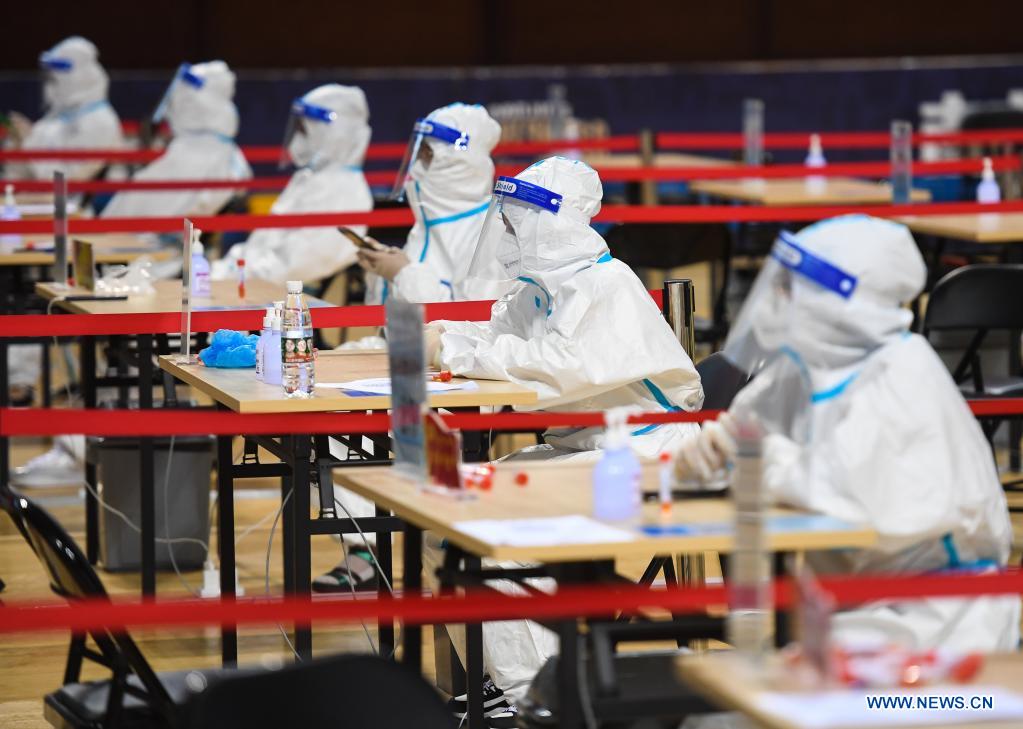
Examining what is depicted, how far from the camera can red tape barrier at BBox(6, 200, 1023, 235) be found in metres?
6.08

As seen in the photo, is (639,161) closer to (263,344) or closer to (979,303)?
(979,303)

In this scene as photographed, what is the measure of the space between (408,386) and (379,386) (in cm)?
74

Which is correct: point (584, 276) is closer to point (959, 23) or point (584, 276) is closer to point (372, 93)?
point (372, 93)

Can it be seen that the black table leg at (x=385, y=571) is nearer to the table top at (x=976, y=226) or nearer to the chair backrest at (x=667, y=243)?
the chair backrest at (x=667, y=243)

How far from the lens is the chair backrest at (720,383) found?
3934mm

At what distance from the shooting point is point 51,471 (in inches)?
268

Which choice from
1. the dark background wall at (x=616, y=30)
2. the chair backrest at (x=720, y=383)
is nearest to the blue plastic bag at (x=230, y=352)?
the chair backrest at (x=720, y=383)

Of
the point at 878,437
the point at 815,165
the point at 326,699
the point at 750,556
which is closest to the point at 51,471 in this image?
the point at 815,165

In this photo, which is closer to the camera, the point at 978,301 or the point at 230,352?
the point at 230,352

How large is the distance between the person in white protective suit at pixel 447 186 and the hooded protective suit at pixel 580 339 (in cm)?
135

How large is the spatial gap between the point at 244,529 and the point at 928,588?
377 centimetres

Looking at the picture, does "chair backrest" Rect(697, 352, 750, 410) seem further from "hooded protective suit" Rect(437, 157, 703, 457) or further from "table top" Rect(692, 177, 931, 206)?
"table top" Rect(692, 177, 931, 206)

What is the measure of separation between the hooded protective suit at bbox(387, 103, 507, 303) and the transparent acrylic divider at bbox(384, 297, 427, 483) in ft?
7.56

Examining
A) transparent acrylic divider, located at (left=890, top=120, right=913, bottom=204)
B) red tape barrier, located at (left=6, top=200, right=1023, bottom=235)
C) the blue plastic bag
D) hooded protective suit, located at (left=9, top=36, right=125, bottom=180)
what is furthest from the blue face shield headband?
hooded protective suit, located at (left=9, top=36, right=125, bottom=180)
